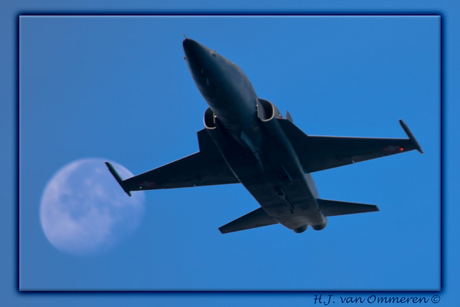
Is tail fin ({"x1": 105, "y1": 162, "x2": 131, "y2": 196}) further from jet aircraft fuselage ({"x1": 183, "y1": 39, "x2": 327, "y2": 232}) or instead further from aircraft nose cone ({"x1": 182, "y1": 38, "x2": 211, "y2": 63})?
aircraft nose cone ({"x1": 182, "y1": 38, "x2": 211, "y2": 63})

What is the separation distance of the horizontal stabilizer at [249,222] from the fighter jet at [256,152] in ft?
3.91

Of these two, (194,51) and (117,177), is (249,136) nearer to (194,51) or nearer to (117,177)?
(194,51)

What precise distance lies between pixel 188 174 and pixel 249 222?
4.49m

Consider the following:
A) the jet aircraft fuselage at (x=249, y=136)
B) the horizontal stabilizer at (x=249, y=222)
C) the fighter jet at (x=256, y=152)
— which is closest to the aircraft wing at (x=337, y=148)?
the fighter jet at (x=256, y=152)

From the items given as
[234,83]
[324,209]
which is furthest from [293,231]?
[234,83]

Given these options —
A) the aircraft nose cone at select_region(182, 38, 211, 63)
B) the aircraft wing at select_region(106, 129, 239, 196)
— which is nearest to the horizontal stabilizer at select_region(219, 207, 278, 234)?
the aircraft wing at select_region(106, 129, 239, 196)

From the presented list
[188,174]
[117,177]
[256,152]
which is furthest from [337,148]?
[117,177]

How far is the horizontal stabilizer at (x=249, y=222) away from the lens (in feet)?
71.4

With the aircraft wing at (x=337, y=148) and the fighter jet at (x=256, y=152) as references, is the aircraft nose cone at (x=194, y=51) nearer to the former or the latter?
the fighter jet at (x=256, y=152)

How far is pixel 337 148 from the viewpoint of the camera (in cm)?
1714

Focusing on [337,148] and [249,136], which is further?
[337,148]

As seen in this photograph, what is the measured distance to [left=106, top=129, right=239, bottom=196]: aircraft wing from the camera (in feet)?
58.3

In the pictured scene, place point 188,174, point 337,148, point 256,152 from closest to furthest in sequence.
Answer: point 256,152
point 337,148
point 188,174

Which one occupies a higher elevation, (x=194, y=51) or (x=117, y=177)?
(x=194, y=51)
